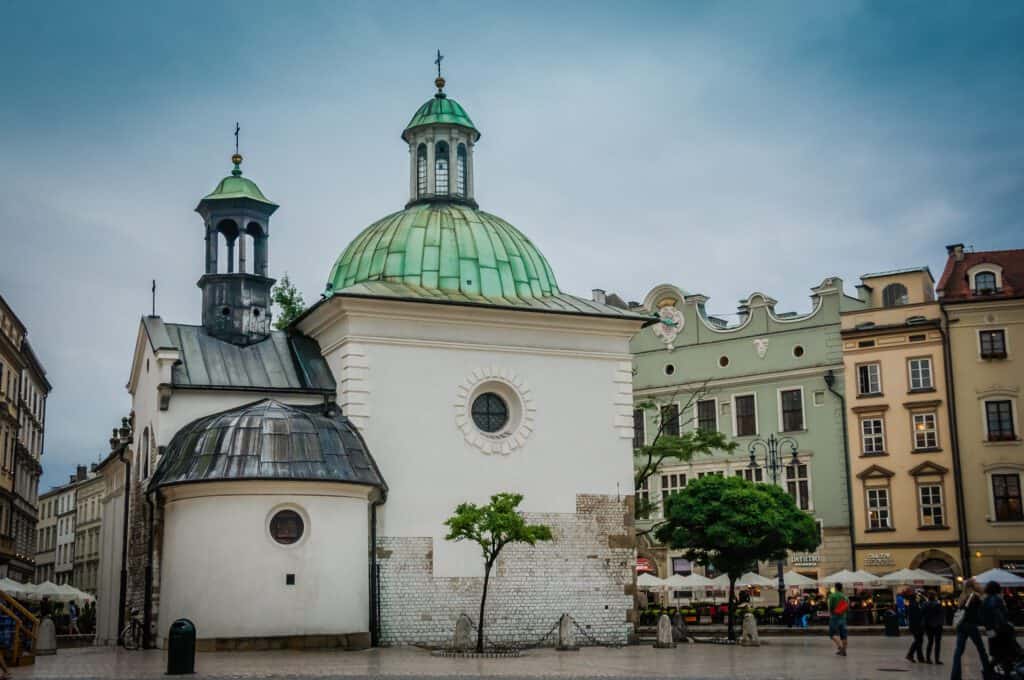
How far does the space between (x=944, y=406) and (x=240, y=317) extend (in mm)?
28635

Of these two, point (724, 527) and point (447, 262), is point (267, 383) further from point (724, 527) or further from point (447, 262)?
point (724, 527)

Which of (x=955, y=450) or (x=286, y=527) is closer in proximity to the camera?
(x=286, y=527)

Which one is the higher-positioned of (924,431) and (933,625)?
(924,431)

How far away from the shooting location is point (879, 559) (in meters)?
47.7

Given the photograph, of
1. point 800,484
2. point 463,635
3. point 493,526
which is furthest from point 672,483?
point 493,526

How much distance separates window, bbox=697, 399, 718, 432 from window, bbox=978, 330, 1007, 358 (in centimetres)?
1127

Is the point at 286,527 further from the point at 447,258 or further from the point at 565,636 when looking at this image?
the point at 447,258

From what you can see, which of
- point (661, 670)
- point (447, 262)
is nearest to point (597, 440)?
point (447, 262)

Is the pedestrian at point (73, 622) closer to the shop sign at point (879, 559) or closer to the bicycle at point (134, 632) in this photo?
the bicycle at point (134, 632)

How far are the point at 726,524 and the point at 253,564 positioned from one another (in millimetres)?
14890

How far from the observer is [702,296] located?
178 feet

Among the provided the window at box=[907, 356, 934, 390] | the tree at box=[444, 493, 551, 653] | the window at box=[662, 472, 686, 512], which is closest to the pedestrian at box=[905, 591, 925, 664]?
the tree at box=[444, 493, 551, 653]

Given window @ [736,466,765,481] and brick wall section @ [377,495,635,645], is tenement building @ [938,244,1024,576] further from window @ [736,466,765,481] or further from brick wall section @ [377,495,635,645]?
brick wall section @ [377,495,635,645]

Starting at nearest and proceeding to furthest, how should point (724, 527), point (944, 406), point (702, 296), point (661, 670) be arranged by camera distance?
point (661, 670)
point (724, 527)
point (944, 406)
point (702, 296)
